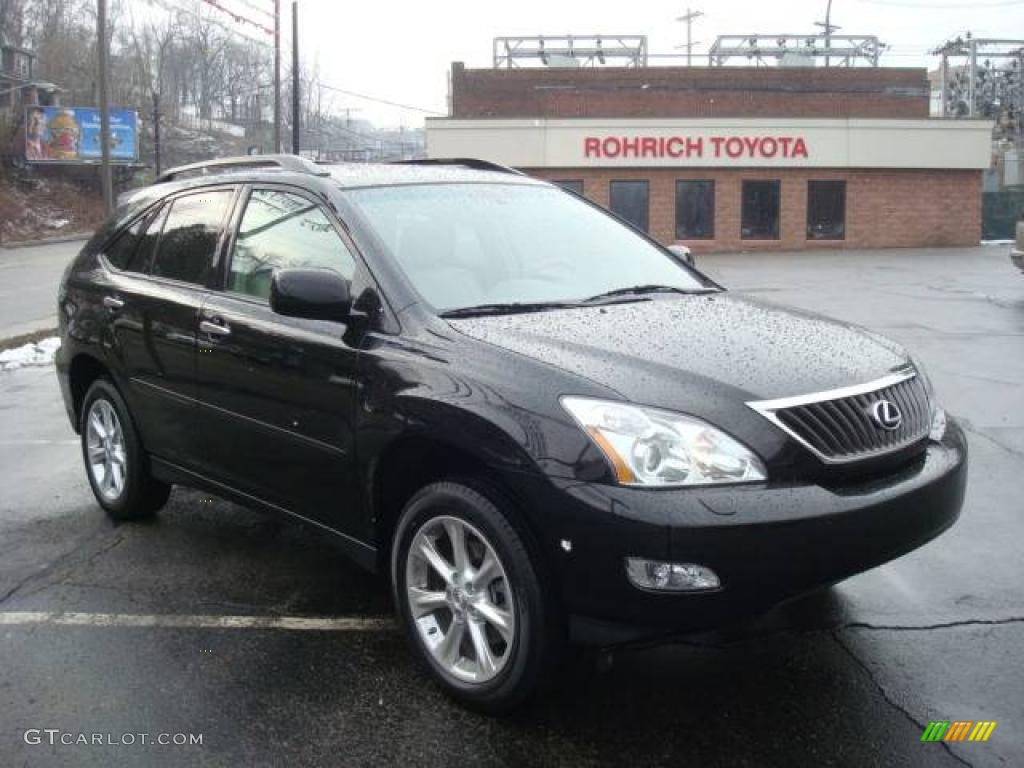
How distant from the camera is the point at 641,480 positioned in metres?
2.78

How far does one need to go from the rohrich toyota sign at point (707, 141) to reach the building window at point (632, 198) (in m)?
0.62

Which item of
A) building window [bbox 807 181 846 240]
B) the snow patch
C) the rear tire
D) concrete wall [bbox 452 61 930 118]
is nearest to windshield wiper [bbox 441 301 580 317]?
the rear tire

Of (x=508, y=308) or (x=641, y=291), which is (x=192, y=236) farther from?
(x=641, y=291)

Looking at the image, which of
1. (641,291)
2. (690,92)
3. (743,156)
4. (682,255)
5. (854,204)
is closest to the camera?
(641,291)

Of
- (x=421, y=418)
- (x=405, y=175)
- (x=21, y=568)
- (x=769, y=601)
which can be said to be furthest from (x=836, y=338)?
(x=21, y=568)

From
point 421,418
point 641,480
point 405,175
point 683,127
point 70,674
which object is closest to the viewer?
point 641,480

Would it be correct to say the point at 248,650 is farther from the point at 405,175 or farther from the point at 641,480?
the point at 405,175

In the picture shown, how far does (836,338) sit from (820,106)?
103 ft

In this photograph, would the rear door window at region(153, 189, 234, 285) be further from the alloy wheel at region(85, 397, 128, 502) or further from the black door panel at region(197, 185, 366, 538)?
the alloy wheel at region(85, 397, 128, 502)

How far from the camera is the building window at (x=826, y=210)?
31.5 meters

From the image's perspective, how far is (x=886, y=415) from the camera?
3131 mm

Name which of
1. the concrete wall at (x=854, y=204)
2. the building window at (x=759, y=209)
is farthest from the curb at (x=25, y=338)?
the building window at (x=759, y=209)

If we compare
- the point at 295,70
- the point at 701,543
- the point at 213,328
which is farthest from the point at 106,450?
the point at 295,70

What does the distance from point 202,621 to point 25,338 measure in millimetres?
9748
